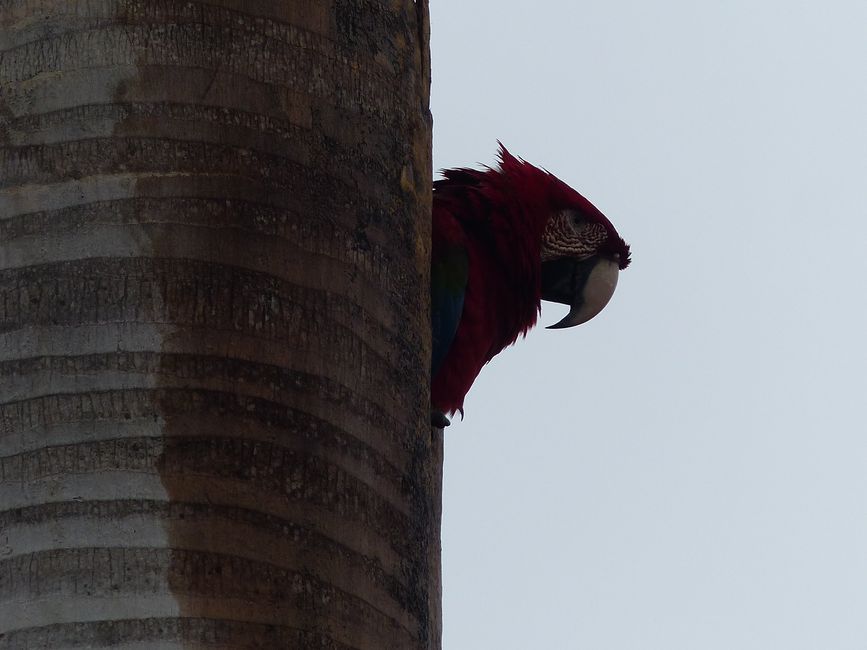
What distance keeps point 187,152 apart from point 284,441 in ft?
1.39

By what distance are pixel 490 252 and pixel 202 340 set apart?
5.11 ft

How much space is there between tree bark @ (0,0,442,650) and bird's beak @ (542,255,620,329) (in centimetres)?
158

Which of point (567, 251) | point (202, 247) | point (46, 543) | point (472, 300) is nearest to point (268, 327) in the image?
point (202, 247)

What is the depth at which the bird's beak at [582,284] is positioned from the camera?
146 inches

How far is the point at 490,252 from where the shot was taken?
131 inches

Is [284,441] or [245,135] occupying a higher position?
[245,135]

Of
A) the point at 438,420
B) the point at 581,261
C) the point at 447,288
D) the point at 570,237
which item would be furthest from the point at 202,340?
the point at 581,261

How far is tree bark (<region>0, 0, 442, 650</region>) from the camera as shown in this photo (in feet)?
5.76

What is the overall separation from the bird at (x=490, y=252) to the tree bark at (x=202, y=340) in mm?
950

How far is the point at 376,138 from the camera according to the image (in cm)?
218

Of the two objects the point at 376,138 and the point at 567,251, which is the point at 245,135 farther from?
the point at 567,251

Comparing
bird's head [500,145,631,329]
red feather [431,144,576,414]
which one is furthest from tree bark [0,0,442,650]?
bird's head [500,145,631,329]

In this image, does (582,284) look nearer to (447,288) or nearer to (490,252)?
(490,252)

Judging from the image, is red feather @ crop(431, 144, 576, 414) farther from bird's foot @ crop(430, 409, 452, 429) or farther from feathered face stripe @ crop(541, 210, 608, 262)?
bird's foot @ crop(430, 409, 452, 429)
